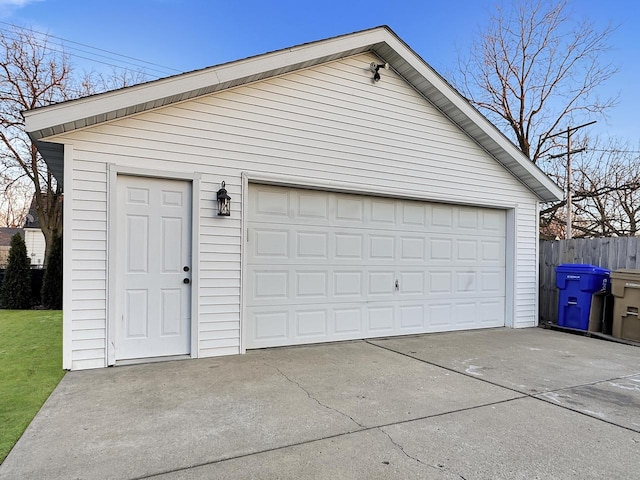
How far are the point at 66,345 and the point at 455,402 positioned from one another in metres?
4.05

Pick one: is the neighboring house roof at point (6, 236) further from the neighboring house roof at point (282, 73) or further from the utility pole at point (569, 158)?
the utility pole at point (569, 158)

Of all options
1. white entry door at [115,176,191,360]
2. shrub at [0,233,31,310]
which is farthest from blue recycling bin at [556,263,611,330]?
shrub at [0,233,31,310]

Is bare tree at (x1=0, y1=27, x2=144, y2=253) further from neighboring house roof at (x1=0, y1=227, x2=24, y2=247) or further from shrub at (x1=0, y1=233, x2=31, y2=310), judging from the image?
neighboring house roof at (x1=0, y1=227, x2=24, y2=247)

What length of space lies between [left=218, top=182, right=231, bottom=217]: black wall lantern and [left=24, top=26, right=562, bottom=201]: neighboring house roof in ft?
4.07

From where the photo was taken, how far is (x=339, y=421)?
3074 millimetres

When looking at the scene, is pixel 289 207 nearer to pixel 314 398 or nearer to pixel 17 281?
pixel 314 398

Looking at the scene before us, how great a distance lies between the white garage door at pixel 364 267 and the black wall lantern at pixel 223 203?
1.63ft

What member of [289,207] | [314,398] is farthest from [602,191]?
[314,398]

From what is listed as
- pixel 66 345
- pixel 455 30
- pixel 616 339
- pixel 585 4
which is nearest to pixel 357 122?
pixel 66 345

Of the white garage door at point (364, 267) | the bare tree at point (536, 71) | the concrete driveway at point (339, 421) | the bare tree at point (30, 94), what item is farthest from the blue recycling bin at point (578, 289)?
the bare tree at point (30, 94)

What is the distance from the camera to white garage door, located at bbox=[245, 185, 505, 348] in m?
5.55

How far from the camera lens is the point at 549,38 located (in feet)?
47.3

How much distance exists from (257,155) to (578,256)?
6710mm

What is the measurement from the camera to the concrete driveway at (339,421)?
95.2 inches
